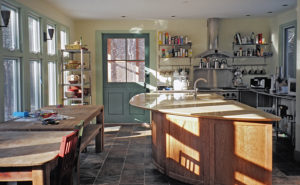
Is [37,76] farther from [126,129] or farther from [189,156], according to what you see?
[189,156]

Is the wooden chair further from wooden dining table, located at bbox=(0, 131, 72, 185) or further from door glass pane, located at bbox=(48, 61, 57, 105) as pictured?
door glass pane, located at bbox=(48, 61, 57, 105)

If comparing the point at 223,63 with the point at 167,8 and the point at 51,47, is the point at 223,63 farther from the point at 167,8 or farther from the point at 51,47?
the point at 51,47

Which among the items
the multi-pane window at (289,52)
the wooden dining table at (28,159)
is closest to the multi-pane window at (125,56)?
the multi-pane window at (289,52)

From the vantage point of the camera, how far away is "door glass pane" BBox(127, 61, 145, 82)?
8.68m

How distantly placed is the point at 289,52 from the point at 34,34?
5.46 meters

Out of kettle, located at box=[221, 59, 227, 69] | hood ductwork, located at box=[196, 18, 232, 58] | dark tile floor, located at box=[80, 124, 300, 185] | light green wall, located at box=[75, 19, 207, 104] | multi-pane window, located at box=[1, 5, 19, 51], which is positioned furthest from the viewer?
light green wall, located at box=[75, 19, 207, 104]

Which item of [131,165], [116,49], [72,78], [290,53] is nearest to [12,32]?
[72,78]

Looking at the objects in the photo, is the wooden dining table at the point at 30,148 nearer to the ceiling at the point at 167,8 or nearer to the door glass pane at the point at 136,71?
the ceiling at the point at 167,8

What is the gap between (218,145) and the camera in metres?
3.68

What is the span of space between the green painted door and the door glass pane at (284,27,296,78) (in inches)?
131

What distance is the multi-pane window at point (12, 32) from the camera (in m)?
4.69

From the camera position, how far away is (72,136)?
2773 millimetres

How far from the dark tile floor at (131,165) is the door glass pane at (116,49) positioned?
2455 millimetres

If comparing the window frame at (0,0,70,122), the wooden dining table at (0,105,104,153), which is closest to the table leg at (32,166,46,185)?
the wooden dining table at (0,105,104,153)
